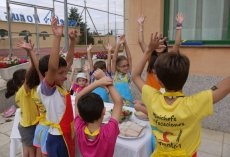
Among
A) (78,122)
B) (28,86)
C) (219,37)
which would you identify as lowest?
(78,122)

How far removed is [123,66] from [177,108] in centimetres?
200

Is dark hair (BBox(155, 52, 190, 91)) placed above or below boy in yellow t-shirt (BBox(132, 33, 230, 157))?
above

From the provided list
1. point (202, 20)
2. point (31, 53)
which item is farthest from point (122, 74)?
point (202, 20)

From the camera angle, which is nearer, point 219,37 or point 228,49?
point 228,49

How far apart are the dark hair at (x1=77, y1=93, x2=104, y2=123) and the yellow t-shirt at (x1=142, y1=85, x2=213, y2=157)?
0.37 m

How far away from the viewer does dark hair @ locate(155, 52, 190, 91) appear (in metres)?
1.28

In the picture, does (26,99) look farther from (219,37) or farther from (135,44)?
(219,37)

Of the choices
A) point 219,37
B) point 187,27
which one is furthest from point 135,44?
point 219,37

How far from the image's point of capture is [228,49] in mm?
3883

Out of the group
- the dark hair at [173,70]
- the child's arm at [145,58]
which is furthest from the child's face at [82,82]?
the dark hair at [173,70]

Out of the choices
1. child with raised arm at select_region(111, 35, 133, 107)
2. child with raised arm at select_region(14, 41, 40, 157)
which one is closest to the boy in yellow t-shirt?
child with raised arm at select_region(14, 41, 40, 157)

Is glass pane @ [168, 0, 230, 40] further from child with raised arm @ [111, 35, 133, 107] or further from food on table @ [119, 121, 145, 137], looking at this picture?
food on table @ [119, 121, 145, 137]

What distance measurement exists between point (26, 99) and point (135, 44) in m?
2.99

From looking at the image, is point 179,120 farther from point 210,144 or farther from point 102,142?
point 210,144
